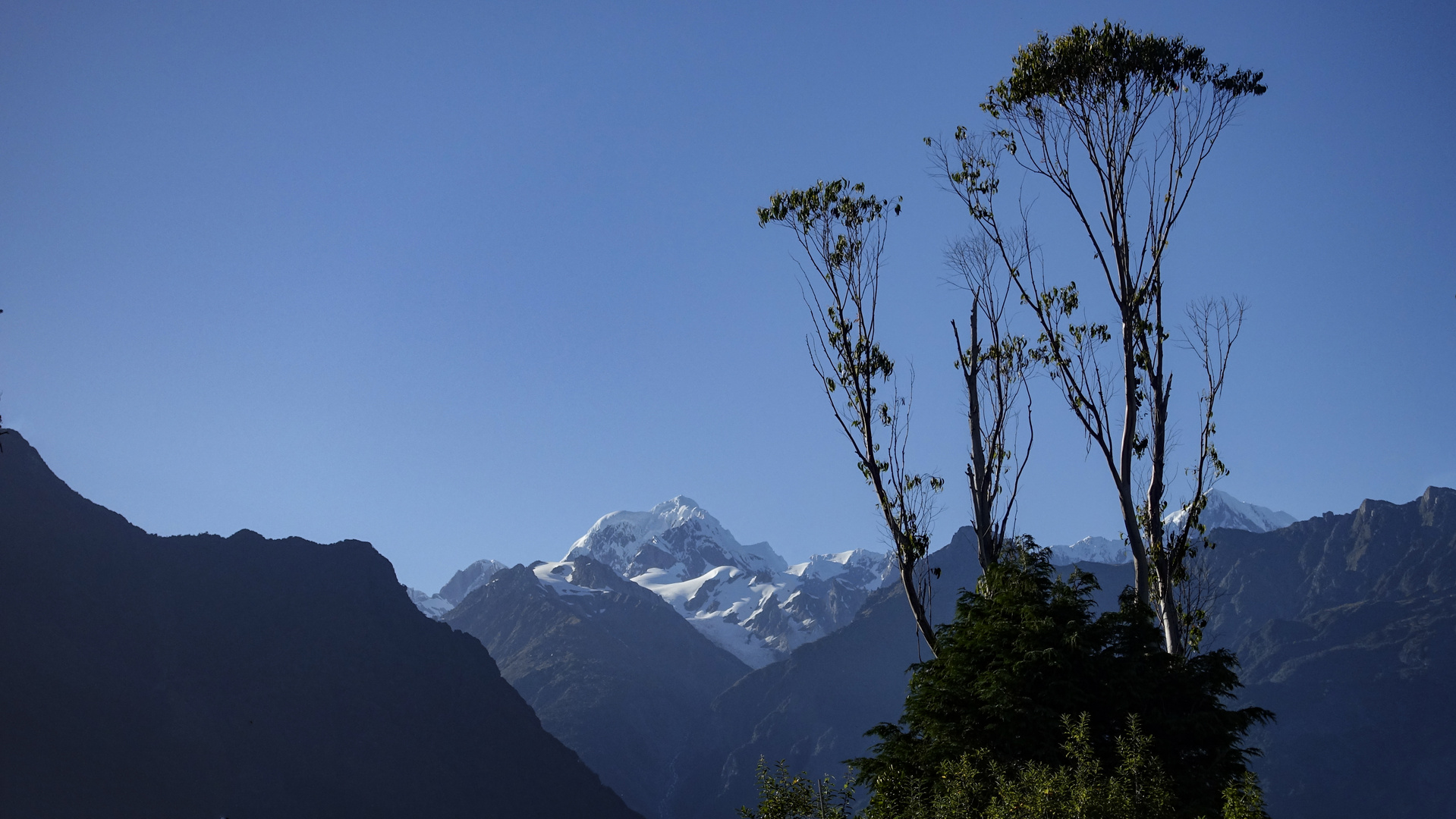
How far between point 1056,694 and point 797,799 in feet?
22.1

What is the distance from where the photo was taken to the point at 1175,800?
1892 cm

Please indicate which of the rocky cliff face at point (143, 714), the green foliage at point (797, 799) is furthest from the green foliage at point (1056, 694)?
the rocky cliff face at point (143, 714)

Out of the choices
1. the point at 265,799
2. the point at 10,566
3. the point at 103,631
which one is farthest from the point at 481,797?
the point at 10,566

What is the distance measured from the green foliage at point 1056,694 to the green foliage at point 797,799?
3021 millimetres

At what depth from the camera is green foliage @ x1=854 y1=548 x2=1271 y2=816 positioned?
22156 mm

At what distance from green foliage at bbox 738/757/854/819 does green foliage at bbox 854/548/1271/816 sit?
302 cm

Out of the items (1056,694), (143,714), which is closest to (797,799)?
(1056,694)

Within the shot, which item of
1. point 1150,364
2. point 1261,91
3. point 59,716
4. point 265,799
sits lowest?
point 265,799

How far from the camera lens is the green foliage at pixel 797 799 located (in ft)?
61.9

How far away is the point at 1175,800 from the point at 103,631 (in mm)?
193177

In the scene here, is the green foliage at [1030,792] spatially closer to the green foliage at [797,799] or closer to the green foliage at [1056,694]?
the green foliage at [797,799]

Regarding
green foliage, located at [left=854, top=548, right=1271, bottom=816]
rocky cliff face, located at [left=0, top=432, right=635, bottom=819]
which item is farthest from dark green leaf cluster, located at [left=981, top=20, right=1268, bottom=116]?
rocky cliff face, located at [left=0, top=432, right=635, bottom=819]

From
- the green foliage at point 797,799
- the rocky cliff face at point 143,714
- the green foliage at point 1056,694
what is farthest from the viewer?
the rocky cliff face at point 143,714

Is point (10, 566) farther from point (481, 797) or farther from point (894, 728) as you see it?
point (894, 728)
